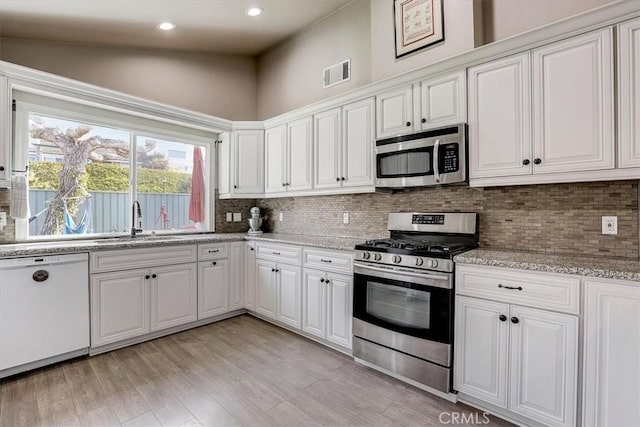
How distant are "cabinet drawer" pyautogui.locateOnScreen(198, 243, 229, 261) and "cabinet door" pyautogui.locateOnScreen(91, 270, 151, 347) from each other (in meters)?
0.56

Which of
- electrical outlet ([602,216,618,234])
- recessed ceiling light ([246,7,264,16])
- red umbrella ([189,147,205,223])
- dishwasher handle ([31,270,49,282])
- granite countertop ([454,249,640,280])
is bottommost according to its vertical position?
dishwasher handle ([31,270,49,282])

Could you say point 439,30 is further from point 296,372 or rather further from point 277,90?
point 296,372

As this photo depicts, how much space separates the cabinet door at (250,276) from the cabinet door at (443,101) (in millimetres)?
2286

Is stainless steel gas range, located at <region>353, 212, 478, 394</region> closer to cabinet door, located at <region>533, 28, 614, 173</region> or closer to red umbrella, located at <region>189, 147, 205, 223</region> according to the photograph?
cabinet door, located at <region>533, 28, 614, 173</region>

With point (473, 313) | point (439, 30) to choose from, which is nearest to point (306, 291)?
point (473, 313)

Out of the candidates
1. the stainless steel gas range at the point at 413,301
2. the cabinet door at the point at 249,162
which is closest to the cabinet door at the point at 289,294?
the stainless steel gas range at the point at 413,301

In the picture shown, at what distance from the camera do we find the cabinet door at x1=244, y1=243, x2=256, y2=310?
11.9 ft

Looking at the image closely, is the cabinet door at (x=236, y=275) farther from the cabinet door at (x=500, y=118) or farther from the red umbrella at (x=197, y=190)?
the cabinet door at (x=500, y=118)

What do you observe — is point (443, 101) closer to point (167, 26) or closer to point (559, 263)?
point (559, 263)

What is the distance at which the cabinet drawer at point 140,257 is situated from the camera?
2740mm

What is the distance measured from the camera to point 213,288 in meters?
3.50

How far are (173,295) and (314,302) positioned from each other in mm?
1449

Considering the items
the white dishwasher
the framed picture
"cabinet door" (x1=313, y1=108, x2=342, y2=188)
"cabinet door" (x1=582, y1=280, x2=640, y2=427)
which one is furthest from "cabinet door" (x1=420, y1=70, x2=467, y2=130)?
the white dishwasher

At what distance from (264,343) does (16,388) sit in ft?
5.82
